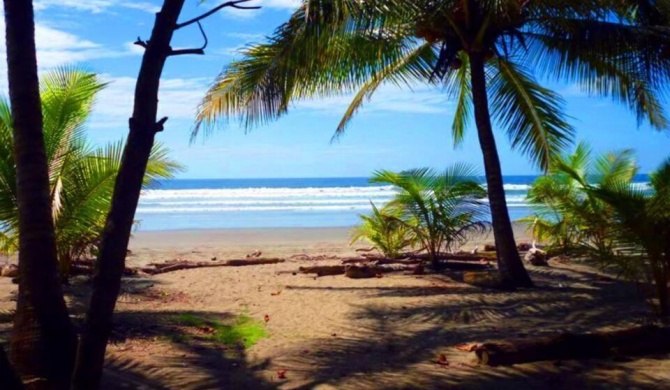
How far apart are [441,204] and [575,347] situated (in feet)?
18.2

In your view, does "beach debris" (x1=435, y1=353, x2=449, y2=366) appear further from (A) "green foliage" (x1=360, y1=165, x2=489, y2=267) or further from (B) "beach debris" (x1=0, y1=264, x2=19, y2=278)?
(B) "beach debris" (x1=0, y1=264, x2=19, y2=278)

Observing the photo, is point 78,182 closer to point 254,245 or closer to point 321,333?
point 321,333

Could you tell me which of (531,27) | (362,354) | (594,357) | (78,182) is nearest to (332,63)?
(531,27)

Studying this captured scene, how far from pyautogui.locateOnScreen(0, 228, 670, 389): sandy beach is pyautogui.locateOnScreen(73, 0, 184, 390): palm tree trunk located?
1.20 m

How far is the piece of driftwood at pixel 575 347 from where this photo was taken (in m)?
4.80

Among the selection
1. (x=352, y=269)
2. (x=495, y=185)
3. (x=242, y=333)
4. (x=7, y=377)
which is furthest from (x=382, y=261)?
(x=7, y=377)

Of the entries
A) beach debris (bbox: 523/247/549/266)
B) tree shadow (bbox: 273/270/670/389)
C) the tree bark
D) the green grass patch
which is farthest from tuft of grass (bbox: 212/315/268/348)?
beach debris (bbox: 523/247/549/266)

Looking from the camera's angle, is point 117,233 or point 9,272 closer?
point 117,233

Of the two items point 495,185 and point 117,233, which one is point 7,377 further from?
point 495,185

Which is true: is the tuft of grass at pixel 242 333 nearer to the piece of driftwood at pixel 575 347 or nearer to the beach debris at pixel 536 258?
the piece of driftwood at pixel 575 347

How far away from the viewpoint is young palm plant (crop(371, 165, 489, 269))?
1033 centimetres

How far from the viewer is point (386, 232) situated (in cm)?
1151

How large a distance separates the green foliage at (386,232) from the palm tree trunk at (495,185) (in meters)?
2.30

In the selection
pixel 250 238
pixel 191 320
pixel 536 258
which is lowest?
pixel 191 320
